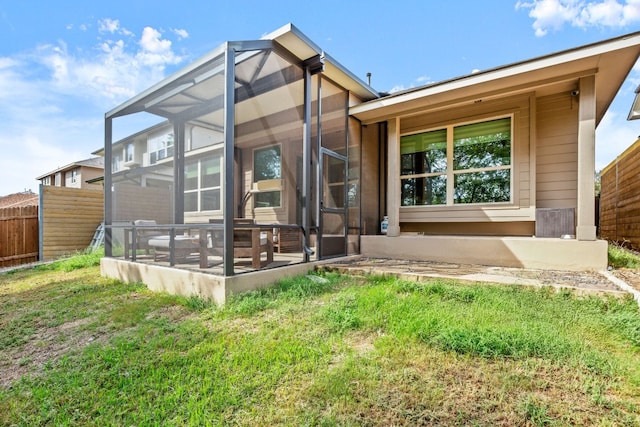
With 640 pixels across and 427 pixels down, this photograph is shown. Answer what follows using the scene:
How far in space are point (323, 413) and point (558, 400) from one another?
1206 mm

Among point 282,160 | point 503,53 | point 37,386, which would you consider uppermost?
point 503,53

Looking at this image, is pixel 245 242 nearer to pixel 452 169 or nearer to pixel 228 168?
pixel 228 168

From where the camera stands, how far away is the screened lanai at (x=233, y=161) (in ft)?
12.7

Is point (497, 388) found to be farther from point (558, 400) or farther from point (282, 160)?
point (282, 160)

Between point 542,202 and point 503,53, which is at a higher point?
point 503,53

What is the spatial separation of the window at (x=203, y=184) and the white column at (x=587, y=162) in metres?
5.92

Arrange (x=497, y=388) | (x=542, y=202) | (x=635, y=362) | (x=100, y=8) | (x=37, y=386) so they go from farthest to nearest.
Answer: (x=100, y=8)
(x=542, y=202)
(x=37, y=386)
(x=635, y=362)
(x=497, y=388)

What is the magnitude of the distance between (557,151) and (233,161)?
518 cm

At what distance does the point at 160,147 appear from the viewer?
20.6 feet

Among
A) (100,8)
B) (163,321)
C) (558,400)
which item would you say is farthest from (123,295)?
(100,8)

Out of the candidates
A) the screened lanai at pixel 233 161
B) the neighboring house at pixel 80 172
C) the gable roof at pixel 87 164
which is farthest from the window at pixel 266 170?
the gable roof at pixel 87 164

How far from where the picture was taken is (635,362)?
5.99 ft

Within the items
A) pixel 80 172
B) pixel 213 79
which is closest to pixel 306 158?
pixel 213 79

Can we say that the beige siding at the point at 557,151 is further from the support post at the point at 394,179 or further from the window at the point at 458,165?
the support post at the point at 394,179
